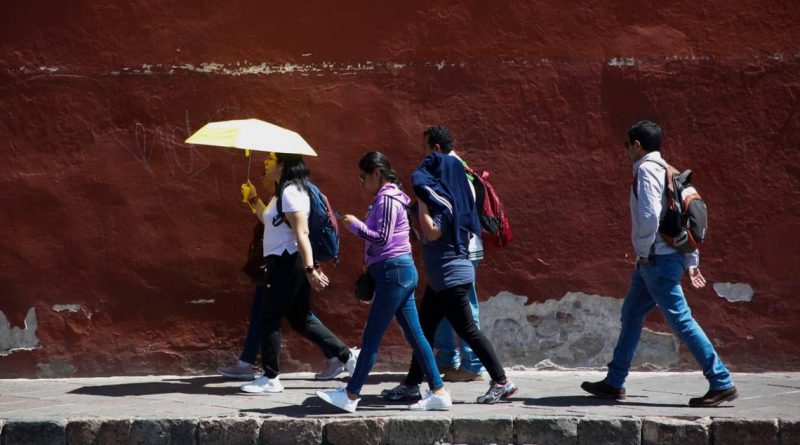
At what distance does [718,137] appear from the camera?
8.53 m

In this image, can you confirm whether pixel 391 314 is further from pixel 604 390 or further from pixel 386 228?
pixel 604 390

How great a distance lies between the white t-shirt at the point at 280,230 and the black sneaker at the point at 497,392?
1.56m

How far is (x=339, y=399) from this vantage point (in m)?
6.75

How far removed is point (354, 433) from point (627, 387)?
2229 mm

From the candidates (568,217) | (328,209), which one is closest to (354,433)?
(328,209)

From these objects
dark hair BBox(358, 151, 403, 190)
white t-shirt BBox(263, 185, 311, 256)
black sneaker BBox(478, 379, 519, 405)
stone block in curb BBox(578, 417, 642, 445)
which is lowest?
stone block in curb BBox(578, 417, 642, 445)

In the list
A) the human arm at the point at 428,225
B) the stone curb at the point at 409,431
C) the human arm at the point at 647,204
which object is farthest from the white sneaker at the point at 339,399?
the human arm at the point at 647,204

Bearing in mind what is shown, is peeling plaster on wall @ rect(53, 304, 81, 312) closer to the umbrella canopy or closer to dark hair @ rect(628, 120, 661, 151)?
the umbrella canopy

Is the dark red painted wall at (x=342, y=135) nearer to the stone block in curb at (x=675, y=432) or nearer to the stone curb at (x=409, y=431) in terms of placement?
the stone curb at (x=409, y=431)

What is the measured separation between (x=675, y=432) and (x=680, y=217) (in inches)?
51.6

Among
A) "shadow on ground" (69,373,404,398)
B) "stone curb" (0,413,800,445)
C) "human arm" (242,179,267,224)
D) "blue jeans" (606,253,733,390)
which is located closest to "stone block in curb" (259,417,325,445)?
"stone curb" (0,413,800,445)

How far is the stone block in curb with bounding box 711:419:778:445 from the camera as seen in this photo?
20.8 ft

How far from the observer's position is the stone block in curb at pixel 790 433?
20.8 ft

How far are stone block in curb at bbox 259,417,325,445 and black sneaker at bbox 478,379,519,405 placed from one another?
108 cm
